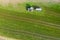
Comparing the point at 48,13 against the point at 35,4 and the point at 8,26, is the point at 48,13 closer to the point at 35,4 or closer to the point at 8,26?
the point at 35,4

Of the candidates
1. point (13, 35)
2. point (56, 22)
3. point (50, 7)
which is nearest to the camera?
point (13, 35)

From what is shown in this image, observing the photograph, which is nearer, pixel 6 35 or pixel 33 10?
pixel 6 35

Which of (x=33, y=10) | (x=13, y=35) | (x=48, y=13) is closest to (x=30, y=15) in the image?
(x=33, y=10)

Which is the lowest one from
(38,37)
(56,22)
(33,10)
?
(38,37)

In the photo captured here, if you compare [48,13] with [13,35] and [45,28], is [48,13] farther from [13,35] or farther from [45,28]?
[13,35]

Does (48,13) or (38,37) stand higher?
(48,13)

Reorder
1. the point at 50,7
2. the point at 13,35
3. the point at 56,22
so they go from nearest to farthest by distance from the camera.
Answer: the point at 13,35
the point at 56,22
the point at 50,7
